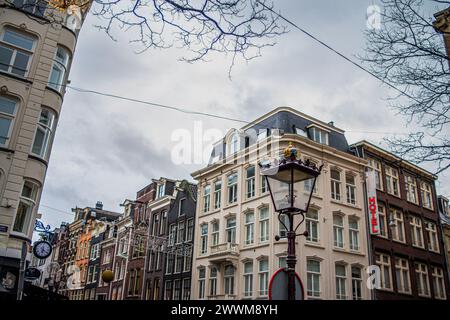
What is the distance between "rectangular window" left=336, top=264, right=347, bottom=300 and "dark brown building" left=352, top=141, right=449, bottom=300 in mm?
2592

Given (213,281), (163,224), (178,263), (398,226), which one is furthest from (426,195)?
(163,224)

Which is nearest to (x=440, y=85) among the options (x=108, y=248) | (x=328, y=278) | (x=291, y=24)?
(x=291, y=24)

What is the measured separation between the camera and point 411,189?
30.2 metres

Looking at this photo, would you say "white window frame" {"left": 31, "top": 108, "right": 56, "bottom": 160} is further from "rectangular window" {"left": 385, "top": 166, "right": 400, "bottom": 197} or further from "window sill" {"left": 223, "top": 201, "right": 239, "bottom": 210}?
"rectangular window" {"left": 385, "top": 166, "right": 400, "bottom": 197}

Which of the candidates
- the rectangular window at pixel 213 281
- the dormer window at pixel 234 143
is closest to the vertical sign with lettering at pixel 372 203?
the dormer window at pixel 234 143

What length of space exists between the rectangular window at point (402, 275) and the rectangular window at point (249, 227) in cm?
1019

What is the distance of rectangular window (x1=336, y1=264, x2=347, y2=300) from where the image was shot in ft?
74.0

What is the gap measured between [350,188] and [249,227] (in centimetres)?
733

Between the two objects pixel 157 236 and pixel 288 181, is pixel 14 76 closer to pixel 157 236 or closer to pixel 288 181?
pixel 288 181

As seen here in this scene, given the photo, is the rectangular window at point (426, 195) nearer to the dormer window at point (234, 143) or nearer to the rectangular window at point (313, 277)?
the rectangular window at point (313, 277)

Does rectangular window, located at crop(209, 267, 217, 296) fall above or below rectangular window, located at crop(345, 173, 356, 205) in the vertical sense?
below

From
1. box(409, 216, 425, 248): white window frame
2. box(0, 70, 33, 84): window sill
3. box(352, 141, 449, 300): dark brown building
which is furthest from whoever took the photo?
box(409, 216, 425, 248): white window frame

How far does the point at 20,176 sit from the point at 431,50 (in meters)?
12.6

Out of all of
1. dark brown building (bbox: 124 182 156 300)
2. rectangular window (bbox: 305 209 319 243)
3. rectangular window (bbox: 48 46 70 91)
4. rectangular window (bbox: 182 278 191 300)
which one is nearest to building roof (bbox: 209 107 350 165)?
rectangular window (bbox: 305 209 319 243)
